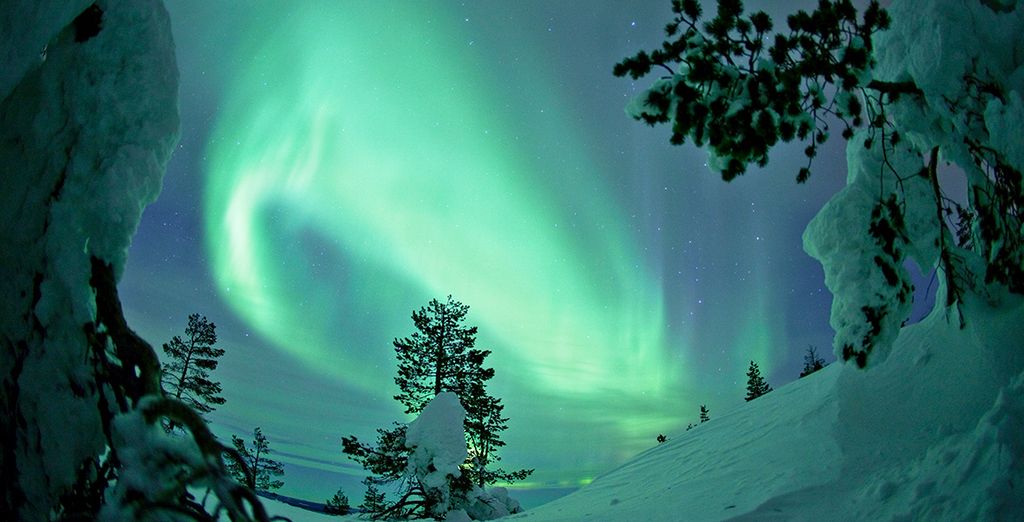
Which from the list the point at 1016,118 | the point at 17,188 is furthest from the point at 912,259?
the point at 17,188

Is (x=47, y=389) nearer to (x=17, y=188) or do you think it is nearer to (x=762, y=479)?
(x=17, y=188)

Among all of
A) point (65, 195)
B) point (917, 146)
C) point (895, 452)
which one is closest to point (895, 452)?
point (895, 452)

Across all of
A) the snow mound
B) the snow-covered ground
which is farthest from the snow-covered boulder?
the snow-covered ground

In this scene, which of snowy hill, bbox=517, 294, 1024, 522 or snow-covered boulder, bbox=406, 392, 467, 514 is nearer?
snowy hill, bbox=517, 294, 1024, 522

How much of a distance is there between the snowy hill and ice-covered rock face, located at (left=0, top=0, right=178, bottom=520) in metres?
6.59

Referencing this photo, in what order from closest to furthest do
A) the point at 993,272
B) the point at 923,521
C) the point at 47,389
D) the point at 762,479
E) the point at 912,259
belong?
the point at 47,389 < the point at 923,521 < the point at 993,272 < the point at 912,259 < the point at 762,479

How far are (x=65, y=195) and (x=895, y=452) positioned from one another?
8.66m

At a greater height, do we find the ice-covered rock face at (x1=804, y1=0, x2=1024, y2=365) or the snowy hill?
the ice-covered rock face at (x1=804, y1=0, x2=1024, y2=365)

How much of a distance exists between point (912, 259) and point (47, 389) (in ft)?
26.6

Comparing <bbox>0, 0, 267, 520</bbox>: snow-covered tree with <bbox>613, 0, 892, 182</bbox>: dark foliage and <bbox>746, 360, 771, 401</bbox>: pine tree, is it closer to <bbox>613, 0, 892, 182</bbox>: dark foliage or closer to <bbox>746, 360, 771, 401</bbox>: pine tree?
<bbox>613, 0, 892, 182</bbox>: dark foliage

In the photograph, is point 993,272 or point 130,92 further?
point 993,272

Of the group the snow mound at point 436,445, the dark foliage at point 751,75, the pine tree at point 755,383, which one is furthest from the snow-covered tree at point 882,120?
the pine tree at point 755,383

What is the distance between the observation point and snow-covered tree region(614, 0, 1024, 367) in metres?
4.38

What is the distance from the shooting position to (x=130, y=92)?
2945 mm
